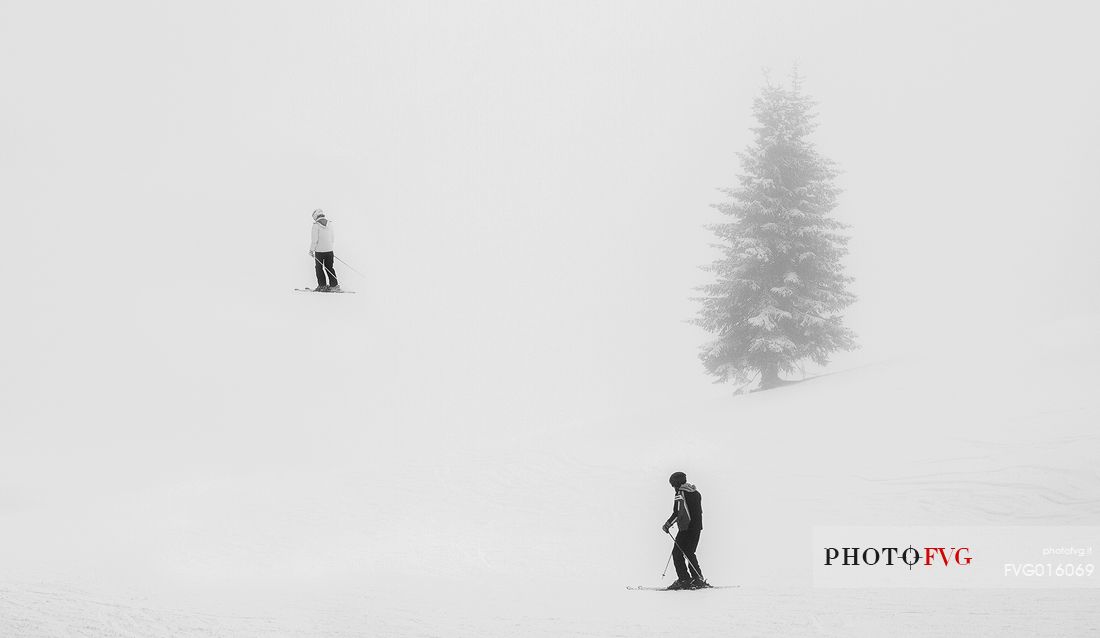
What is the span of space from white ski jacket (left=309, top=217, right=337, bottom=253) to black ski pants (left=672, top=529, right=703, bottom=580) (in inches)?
343

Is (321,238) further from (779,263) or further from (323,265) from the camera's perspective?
(779,263)

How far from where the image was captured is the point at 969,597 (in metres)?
13.3

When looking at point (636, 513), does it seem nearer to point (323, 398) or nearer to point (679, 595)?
point (679, 595)

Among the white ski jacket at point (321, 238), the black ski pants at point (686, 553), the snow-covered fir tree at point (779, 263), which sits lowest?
the black ski pants at point (686, 553)

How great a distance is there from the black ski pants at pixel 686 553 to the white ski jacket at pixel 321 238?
8713 mm

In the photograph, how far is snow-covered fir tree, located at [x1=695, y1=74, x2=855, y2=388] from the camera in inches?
1131

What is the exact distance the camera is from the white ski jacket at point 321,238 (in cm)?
1772

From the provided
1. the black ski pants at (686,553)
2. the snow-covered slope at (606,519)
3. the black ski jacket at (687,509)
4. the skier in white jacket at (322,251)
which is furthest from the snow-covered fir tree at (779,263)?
the black ski jacket at (687,509)

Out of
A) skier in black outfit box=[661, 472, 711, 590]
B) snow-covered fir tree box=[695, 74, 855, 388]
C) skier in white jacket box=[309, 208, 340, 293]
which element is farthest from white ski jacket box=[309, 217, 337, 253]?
snow-covered fir tree box=[695, 74, 855, 388]

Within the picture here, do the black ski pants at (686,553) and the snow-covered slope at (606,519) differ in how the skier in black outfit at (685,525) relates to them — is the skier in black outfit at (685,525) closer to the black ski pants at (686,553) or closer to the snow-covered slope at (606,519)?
the black ski pants at (686,553)

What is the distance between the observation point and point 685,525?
13242 millimetres

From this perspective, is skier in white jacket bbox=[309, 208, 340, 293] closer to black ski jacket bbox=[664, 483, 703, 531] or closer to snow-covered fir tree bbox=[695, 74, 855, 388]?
black ski jacket bbox=[664, 483, 703, 531]

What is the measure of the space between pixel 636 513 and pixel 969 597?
345 inches

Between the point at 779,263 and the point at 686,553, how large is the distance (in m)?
17.3
